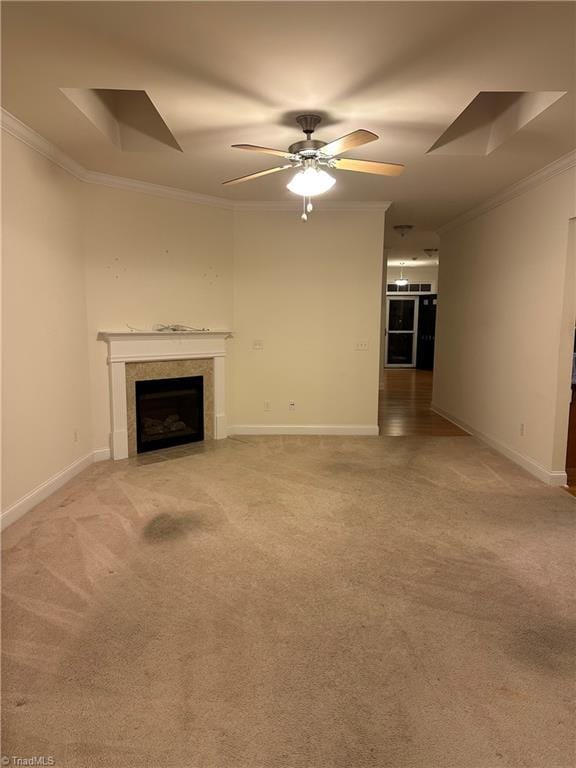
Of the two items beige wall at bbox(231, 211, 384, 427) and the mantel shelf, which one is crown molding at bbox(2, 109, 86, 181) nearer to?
the mantel shelf

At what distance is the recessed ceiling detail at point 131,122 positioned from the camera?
3.46 meters

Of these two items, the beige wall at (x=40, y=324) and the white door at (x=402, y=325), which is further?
the white door at (x=402, y=325)

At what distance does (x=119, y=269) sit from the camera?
15.4 ft

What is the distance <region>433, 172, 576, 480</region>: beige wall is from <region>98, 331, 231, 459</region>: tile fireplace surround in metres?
2.97

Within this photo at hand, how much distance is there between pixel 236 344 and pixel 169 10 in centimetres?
378

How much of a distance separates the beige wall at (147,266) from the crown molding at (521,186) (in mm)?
2868

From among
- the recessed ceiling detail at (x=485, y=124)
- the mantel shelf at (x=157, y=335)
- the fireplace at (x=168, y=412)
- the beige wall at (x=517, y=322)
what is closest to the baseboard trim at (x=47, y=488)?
the fireplace at (x=168, y=412)

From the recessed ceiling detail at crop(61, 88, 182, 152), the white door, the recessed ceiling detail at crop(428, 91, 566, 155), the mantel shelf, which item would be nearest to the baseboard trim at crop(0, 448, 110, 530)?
the mantel shelf

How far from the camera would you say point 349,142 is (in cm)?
277

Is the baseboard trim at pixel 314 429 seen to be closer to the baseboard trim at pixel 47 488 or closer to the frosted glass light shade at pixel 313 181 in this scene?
the baseboard trim at pixel 47 488

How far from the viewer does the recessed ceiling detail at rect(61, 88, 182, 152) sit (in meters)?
3.46

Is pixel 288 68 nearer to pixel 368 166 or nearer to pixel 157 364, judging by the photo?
pixel 368 166

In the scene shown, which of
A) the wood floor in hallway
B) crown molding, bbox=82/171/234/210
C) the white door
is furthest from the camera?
the white door

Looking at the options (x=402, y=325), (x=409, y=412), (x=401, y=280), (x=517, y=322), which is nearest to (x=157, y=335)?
(x=517, y=322)
